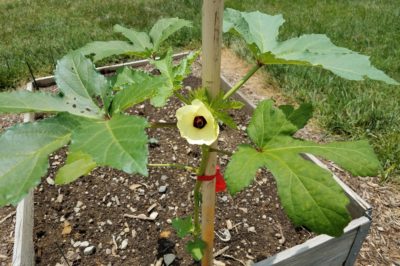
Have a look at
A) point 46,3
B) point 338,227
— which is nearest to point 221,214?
point 338,227

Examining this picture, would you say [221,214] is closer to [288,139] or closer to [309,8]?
[288,139]

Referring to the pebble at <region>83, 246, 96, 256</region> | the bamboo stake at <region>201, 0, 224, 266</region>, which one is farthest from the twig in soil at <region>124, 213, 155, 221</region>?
the bamboo stake at <region>201, 0, 224, 266</region>

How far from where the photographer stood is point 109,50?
4.39 ft

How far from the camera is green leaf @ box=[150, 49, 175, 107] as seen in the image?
1047mm

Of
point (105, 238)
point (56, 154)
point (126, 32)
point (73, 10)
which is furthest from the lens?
point (73, 10)

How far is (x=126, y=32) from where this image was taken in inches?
58.4

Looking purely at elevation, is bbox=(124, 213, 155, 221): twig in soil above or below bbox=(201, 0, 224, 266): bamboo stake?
below

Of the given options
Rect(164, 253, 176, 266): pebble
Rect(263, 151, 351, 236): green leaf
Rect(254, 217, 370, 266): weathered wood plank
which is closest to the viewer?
Rect(263, 151, 351, 236): green leaf

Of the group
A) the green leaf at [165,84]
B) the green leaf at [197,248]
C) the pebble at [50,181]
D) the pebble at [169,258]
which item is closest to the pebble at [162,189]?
the pebble at [169,258]

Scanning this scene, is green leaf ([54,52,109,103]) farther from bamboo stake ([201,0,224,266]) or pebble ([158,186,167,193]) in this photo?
pebble ([158,186,167,193])

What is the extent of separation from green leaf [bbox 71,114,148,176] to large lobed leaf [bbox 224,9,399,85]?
46 cm

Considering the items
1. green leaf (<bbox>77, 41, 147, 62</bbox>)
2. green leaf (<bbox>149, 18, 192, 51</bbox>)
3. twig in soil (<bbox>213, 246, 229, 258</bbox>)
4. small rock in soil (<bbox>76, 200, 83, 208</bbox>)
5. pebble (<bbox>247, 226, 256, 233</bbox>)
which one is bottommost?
twig in soil (<bbox>213, 246, 229, 258</bbox>)

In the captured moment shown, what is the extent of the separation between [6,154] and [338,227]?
0.75 m

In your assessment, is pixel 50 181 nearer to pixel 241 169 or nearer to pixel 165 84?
pixel 165 84
